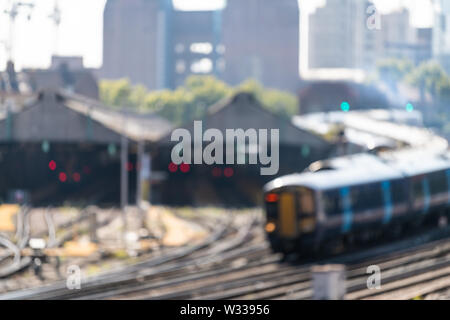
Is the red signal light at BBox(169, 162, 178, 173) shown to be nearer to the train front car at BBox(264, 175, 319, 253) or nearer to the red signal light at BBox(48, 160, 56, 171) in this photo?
the red signal light at BBox(48, 160, 56, 171)

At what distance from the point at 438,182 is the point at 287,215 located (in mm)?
7485

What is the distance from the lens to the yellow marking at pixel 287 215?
20312 millimetres

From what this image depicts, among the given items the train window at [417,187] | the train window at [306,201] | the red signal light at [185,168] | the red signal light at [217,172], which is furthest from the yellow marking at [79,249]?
the red signal light at [185,168]

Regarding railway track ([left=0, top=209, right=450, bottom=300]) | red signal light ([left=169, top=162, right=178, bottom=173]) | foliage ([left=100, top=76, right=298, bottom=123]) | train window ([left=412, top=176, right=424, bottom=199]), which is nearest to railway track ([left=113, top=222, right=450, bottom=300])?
railway track ([left=0, top=209, right=450, bottom=300])

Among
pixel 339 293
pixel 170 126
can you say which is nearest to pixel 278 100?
pixel 170 126

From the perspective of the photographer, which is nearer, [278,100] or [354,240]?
[354,240]

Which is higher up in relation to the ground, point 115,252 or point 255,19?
point 255,19

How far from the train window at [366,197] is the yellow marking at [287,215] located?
164 centimetres

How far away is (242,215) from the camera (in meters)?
36.4

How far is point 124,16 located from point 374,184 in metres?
10.5

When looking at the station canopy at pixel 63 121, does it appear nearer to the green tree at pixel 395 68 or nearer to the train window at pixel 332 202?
the train window at pixel 332 202

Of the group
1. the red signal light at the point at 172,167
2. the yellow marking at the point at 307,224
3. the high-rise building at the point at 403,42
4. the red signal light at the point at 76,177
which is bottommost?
the red signal light at the point at 172,167

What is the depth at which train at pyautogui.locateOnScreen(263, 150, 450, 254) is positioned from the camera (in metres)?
20.1
